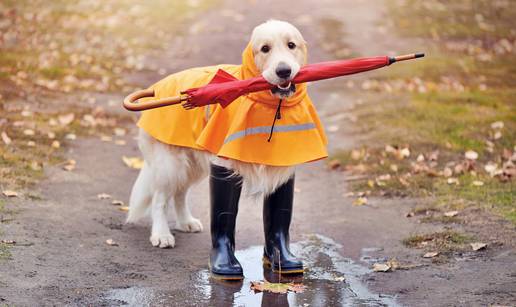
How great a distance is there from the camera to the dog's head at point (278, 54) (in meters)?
4.82

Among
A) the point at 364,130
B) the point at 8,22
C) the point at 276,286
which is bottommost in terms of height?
the point at 276,286

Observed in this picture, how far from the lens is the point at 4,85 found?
36.3ft

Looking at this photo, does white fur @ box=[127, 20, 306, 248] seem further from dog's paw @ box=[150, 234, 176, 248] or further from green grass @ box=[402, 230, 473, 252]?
green grass @ box=[402, 230, 473, 252]

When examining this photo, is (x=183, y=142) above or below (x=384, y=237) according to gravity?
above

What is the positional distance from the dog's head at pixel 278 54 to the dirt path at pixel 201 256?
48.6 inches

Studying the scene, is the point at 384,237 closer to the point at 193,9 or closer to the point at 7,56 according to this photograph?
the point at 7,56

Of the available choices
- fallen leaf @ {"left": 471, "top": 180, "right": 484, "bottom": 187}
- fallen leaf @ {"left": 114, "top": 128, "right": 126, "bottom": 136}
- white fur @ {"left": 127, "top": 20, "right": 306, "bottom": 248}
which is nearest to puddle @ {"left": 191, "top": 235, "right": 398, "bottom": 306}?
white fur @ {"left": 127, "top": 20, "right": 306, "bottom": 248}

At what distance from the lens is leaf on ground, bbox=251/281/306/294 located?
16.4 feet

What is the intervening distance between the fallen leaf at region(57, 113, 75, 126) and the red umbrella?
4.77m

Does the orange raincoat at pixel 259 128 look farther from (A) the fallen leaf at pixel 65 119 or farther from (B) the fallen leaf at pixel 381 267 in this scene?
(A) the fallen leaf at pixel 65 119

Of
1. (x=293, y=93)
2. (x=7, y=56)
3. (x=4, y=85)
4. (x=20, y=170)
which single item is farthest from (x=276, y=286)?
(x=7, y=56)

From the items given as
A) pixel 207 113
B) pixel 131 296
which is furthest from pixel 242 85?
pixel 131 296

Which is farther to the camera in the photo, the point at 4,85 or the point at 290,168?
the point at 4,85

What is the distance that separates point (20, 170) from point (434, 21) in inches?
548
